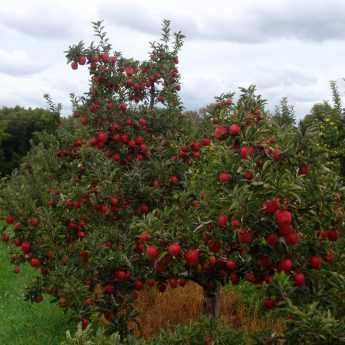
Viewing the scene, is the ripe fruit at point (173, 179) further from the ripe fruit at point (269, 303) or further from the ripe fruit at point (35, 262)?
the ripe fruit at point (269, 303)

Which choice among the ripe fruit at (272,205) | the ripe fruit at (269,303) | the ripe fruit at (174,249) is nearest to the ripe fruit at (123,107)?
the ripe fruit at (174,249)

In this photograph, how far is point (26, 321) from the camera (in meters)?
7.98

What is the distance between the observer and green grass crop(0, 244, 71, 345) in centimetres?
723

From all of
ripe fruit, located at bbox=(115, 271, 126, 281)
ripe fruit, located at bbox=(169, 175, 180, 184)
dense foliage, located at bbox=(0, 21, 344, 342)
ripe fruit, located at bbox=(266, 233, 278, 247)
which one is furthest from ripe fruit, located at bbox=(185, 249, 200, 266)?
ripe fruit, located at bbox=(169, 175, 180, 184)

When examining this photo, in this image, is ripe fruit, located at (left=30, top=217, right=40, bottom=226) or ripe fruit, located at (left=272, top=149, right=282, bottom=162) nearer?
ripe fruit, located at (left=272, top=149, right=282, bottom=162)

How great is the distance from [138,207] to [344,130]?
7.38 metres

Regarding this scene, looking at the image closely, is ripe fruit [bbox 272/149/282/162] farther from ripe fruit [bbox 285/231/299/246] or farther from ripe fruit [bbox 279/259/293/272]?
ripe fruit [bbox 279/259/293/272]

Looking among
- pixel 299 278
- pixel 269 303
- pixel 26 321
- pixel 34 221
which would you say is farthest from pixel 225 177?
pixel 26 321

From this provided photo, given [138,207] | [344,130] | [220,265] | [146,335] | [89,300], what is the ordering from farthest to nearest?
[344,130], [146,335], [138,207], [89,300], [220,265]

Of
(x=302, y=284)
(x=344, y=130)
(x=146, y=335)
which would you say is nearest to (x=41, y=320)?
(x=146, y=335)

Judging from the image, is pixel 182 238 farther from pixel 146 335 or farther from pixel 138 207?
pixel 146 335

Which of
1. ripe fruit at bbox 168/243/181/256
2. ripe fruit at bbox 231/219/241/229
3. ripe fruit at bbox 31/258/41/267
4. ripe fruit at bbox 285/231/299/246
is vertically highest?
ripe fruit at bbox 231/219/241/229

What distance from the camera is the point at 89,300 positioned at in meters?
5.01

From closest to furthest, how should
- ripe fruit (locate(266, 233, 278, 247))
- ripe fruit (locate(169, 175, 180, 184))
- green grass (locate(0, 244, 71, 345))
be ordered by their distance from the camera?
ripe fruit (locate(266, 233, 278, 247)) < ripe fruit (locate(169, 175, 180, 184)) < green grass (locate(0, 244, 71, 345))
